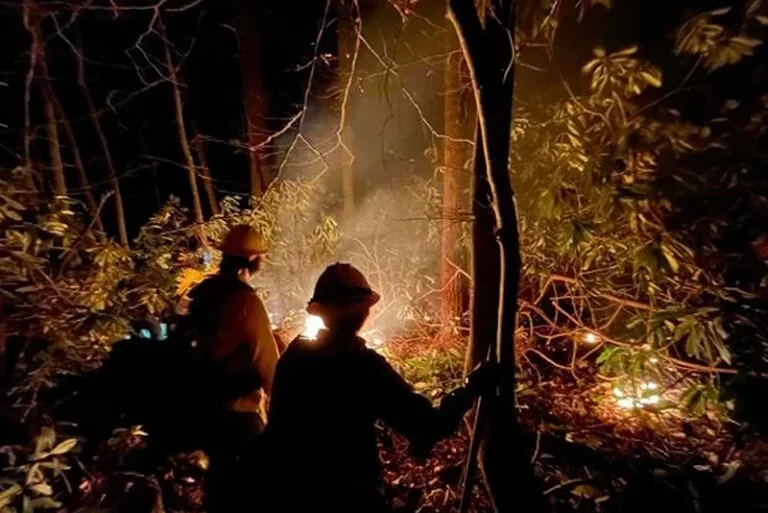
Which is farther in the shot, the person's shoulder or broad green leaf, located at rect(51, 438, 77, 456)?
broad green leaf, located at rect(51, 438, 77, 456)

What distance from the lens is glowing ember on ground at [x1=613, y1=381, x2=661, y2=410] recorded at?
5.03 metres

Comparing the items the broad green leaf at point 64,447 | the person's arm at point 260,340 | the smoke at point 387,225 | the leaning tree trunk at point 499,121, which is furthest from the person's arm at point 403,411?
the smoke at point 387,225

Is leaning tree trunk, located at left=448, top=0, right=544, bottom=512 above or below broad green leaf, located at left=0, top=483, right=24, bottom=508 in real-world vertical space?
above

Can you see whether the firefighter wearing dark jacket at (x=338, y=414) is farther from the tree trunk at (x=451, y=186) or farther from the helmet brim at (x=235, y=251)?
the tree trunk at (x=451, y=186)

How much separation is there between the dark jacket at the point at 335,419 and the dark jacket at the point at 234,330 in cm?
125

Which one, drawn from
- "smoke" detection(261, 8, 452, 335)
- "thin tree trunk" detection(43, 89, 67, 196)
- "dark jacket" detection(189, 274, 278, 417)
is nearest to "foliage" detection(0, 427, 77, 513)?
"dark jacket" detection(189, 274, 278, 417)

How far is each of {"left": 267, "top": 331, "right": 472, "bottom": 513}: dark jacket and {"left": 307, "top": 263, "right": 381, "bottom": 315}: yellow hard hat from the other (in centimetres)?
14

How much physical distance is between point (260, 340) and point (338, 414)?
149 centimetres

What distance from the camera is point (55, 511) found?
14.4 feet

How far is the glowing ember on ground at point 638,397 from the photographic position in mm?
5035

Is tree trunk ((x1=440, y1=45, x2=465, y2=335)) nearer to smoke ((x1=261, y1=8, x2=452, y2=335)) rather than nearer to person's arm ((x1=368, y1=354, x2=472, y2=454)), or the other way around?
smoke ((x1=261, y1=8, x2=452, y2=335))

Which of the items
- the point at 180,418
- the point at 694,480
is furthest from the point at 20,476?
the point at 694,480

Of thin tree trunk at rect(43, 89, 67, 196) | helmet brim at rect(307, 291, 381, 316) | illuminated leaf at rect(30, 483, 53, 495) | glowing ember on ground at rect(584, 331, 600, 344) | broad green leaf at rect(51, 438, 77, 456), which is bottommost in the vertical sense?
illuminated leaf at rect(30, 483, 53, 495)

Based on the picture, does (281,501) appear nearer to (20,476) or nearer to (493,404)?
(493,404)
